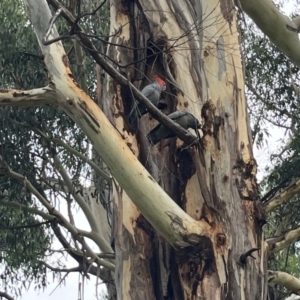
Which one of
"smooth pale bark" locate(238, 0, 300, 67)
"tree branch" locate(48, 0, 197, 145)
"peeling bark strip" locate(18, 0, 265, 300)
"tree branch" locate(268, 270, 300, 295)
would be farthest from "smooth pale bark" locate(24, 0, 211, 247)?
"smooth pale bark" locate(238, 0, 300, 67)

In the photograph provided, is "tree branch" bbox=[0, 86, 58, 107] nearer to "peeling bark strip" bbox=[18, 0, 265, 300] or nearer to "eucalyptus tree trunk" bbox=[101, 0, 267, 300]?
"peeling bark strip" bbox=[18, 0, 265, 300]

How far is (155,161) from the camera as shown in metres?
3.55

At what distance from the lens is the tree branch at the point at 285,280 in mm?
3600

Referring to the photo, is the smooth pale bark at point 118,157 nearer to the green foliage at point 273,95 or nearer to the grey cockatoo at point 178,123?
the grey cockatoo at point 178,123

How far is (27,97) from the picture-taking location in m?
2.75

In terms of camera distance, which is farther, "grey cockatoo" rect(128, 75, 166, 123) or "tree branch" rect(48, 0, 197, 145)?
"grey cockatoo" rect(128, 75, 166, 123)

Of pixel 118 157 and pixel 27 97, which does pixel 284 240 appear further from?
pixel 27 97

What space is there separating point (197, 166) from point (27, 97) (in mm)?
905

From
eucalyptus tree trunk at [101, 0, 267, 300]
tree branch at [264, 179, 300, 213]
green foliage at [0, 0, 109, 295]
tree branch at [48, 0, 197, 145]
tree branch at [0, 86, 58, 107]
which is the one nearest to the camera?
tree branch at [48, 0, 197, 145]

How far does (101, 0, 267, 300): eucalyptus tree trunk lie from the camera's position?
298 cm

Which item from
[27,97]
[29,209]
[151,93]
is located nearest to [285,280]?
[151,93]

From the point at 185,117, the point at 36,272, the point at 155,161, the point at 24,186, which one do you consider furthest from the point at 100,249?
the point at 185,117

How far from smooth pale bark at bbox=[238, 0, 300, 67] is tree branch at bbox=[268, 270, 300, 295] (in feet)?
4.89

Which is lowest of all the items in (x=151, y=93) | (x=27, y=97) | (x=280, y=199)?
(x=280, y=199)
